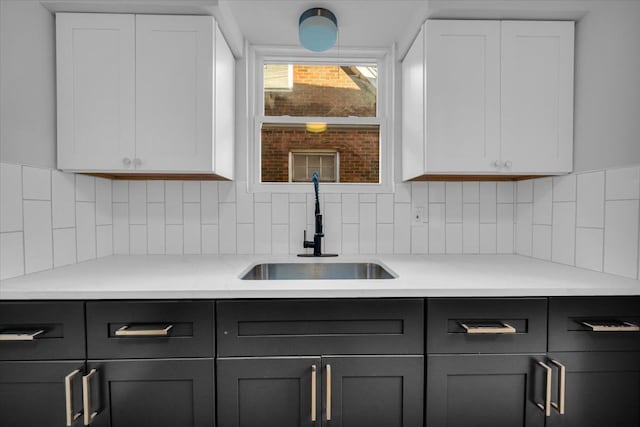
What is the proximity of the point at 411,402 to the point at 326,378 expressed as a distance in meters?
0.32

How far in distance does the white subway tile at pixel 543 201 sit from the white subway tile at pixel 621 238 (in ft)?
1.05

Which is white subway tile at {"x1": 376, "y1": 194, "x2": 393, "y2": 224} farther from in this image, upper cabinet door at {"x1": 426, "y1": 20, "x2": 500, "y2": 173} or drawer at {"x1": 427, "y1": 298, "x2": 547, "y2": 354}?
drawer at {"x1": 427, "y1": 298, "x2": 547, "y2": 354}

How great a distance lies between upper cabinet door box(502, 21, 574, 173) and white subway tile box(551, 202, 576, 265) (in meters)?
0.26

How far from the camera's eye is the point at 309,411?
110cm

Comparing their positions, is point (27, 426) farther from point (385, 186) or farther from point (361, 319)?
point (385, 186)

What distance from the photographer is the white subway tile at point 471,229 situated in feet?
6.13

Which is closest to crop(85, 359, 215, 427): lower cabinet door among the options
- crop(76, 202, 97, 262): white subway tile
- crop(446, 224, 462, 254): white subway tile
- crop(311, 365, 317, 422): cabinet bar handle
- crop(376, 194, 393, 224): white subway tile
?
crop(311, 365, 317, 422): cabinet bar handle

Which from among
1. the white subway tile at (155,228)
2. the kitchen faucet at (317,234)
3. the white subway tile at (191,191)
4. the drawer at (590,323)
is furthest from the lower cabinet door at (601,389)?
the white subway tile at (155,228)

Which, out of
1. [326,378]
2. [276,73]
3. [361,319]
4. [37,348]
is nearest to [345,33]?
[276,73]

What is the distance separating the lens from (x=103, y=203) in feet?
5.70

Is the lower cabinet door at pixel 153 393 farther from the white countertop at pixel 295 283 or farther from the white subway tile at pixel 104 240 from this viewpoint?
the white subway tile at pixel 104 240

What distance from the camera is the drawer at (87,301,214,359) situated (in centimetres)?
107

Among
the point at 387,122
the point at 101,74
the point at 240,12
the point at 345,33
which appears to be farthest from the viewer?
the point at 387,122

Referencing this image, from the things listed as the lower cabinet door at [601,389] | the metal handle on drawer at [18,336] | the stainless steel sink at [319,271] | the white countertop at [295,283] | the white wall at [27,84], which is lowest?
the lower cabinet door at [601,389]
